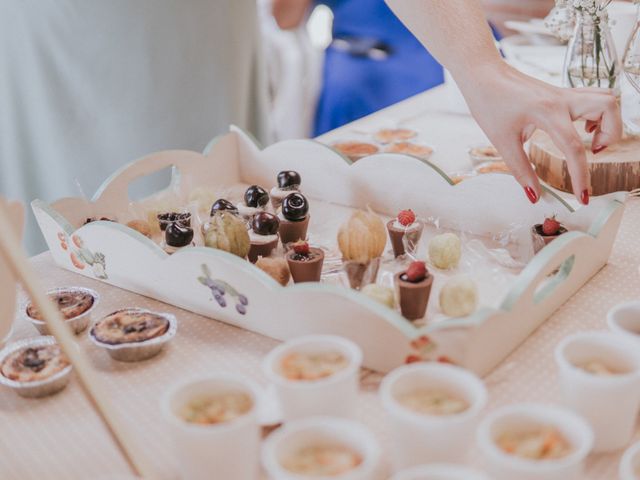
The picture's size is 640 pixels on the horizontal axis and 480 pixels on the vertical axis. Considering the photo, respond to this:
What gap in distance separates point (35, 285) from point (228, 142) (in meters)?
1.07

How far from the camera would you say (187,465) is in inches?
35.6

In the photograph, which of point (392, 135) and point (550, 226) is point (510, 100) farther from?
point (392, 135)

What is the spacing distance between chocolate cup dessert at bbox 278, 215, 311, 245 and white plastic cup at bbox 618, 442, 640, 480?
815mm

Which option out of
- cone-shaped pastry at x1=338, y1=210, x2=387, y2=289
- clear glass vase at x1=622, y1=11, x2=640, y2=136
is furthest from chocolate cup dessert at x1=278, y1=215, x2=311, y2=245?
clear glass vase at x1=622, y1=11, x2=640, y2=136

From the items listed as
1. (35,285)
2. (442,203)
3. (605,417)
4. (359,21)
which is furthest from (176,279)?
(359,21)

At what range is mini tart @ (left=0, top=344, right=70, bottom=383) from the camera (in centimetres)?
113

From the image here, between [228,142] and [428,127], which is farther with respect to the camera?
[428,127]

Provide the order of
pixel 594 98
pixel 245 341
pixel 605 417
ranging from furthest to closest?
pixel 594 98, pixel 245 341, pixel 605 417

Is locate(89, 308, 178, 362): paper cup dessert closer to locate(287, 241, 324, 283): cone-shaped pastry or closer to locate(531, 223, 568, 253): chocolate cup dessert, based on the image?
locate(287, 241, 324, 283): cone-shaped pastry

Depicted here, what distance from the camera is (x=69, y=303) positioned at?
51.4 inches

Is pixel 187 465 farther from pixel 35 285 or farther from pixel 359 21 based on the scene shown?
pixel 359 21

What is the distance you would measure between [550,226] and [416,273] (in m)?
0.31

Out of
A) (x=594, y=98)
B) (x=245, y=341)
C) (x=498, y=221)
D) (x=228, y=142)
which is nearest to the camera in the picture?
(x=245, y=341)

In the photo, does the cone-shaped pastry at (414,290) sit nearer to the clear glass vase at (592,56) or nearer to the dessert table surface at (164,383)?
the dessert table surface at (164,383)
